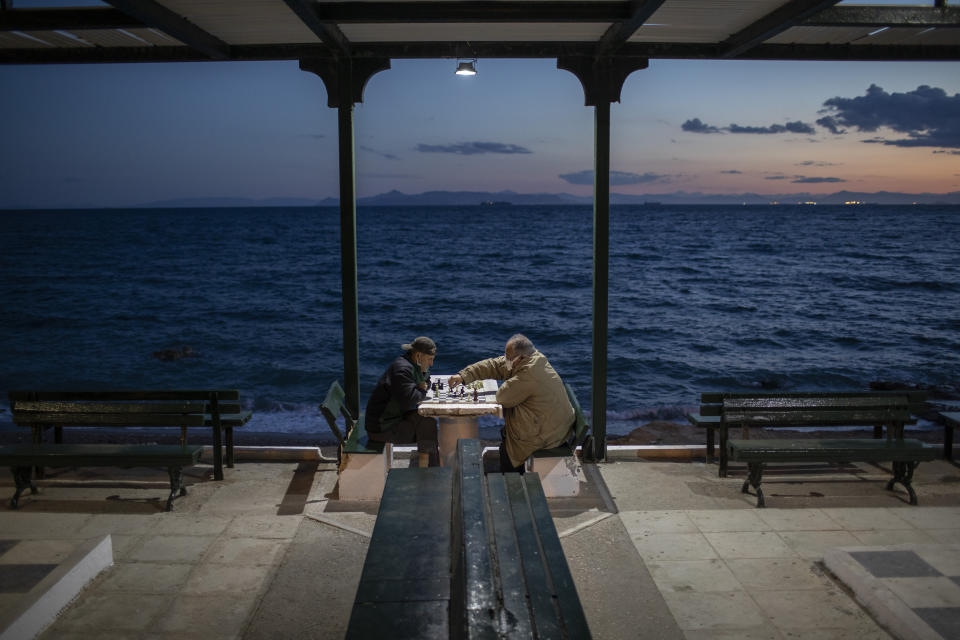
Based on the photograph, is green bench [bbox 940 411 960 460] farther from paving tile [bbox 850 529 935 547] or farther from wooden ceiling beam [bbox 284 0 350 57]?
wooden ceiling beam [bbox 284 0 350 57]

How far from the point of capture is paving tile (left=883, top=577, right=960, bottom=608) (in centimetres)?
433

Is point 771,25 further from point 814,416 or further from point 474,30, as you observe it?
point 814,416

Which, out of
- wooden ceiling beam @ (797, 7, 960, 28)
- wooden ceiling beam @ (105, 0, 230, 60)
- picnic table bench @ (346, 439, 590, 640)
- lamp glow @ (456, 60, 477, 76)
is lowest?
picnic table bench @ (346, 439, 590, 640)

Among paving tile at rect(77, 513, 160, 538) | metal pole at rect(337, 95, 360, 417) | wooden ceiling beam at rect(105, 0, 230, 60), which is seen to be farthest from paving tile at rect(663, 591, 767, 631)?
wooden ceiling beam at rect(105, 0, 230, 60)

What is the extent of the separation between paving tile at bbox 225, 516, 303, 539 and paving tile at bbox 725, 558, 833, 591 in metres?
3.20

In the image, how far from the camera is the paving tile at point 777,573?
4.75m

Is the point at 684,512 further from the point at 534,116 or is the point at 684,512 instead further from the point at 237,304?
the point at 534,116

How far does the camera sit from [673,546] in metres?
5.35

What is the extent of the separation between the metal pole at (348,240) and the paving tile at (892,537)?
169 inches

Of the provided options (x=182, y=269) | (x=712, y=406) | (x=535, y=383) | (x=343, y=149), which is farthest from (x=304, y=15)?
(x=182, y=269)

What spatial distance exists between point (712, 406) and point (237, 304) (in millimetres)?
39119

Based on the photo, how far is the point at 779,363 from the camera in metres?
28.4

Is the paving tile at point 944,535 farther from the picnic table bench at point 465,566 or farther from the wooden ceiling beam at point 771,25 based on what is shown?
the wooden ceiling beam at point 771,25

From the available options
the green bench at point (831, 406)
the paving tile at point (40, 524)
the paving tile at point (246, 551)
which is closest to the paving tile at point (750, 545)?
the green bench at point (831, 406)
